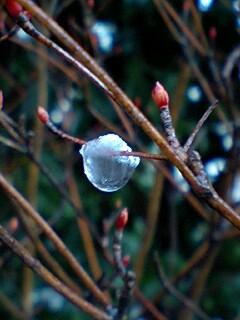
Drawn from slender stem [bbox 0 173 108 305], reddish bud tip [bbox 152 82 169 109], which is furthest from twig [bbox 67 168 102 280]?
reddish bud tip [bbox 152 82 169 109]

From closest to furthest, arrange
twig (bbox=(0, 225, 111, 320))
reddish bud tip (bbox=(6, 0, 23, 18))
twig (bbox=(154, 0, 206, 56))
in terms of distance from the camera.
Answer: reddish bud tip (bbox=(6, 0, 23, 18)) < twig (bbox=(0, 225, 111, 320)) < twig (bbox=(154, 0, 206, 56))

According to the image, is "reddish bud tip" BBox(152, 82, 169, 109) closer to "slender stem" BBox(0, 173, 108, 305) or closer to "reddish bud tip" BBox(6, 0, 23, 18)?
"reddish bud tip" BBox(6, 0, 23, 18)

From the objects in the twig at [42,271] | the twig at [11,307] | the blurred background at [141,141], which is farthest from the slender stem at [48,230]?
the blurred background at [141,141]

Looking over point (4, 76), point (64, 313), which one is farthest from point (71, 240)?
point (4, 76)

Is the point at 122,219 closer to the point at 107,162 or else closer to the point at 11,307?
the point at 107,162

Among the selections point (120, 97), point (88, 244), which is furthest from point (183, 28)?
point (120, 97)

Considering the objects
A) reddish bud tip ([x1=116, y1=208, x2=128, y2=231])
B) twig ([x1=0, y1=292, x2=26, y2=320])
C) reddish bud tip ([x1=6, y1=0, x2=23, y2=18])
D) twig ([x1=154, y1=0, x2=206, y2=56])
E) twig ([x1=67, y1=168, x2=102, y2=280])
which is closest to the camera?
reddish bud tip ([x1=6, y1=0, x2=23, y2=18])

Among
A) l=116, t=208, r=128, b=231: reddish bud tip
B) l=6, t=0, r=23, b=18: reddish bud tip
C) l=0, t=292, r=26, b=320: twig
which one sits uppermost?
l=6, t=0, r=23, b=18: reddish bud tip
